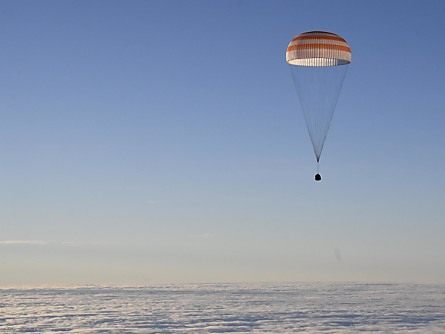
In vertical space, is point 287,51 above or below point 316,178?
above

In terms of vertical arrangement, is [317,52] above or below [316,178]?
above

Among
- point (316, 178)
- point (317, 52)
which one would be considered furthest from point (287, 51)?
point (316, 178)

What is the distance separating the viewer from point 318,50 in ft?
241

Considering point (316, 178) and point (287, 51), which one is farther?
point (287, 51)

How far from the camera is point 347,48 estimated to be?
75.2m

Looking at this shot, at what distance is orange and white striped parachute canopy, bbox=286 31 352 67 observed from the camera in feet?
241

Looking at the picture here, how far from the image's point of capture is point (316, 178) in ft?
230

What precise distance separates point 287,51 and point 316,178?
1264cm

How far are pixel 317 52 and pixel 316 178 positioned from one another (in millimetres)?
11122

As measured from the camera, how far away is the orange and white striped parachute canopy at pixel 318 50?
2891 inches

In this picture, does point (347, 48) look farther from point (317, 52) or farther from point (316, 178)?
point (316, 178)

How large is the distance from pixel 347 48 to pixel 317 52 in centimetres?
349

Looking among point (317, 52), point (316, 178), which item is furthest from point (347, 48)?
point (316, 178)

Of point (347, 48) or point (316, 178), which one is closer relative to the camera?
point (316, 178)
